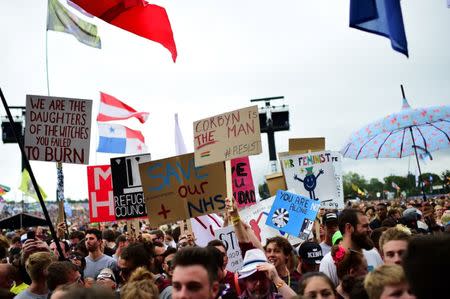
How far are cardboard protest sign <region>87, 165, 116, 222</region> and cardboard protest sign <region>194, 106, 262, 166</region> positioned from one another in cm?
343

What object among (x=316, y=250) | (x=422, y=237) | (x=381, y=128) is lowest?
(x=316, y=250)

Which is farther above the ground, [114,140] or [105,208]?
[114,140]

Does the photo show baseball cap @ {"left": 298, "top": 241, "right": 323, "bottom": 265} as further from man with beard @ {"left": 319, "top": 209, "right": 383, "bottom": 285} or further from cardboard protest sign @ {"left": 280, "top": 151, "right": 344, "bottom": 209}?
cardboard protest sign @ {"left": 280, "top": 151, "right": 344, "bottom": 209}

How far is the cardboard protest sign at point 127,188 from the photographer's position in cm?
984

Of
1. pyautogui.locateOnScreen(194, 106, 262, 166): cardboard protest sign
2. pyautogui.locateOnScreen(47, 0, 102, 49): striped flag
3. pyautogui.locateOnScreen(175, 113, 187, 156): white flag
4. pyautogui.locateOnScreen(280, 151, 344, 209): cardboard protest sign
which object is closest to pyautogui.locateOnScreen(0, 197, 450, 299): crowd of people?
pyautogui.locateOnScreen(194, 106, 262, 166): cardboard protest sign

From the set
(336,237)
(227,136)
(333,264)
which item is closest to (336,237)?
(336,237)

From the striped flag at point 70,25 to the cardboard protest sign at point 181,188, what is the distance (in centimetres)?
545

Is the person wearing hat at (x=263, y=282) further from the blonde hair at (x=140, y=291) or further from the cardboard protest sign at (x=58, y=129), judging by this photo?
the cardboard protest sign at (x=58, y=129)

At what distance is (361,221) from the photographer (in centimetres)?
599

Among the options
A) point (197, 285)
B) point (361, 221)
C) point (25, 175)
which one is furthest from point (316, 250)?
point (25, 175)

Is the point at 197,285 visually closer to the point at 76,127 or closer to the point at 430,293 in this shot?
the point at 430,293

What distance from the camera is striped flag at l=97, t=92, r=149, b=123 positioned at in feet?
53.5

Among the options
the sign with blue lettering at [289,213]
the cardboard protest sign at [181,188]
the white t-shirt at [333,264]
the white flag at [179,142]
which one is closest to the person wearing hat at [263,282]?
the white t-shirt at [333,264]

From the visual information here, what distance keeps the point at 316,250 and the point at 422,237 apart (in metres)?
4.20
